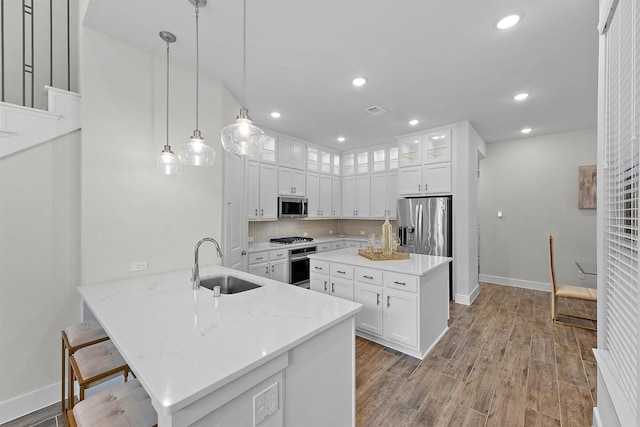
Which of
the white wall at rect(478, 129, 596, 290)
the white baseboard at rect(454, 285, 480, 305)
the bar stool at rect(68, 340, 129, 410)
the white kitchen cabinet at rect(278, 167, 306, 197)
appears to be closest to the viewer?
the bar stool at rect(68, 340, 129, 410)

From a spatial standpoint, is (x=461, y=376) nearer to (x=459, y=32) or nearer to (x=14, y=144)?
(x=459, y=32)

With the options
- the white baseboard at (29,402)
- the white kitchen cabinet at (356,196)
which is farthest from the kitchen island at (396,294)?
the white kitchen cabinet at (356,196)

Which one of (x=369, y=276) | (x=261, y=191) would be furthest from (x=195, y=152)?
(x=261, y=191)

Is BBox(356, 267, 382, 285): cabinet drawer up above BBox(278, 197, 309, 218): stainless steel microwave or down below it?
below

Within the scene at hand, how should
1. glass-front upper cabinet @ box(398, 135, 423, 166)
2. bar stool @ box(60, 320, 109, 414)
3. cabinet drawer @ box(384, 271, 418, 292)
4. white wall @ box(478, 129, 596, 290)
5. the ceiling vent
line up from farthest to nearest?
glass-front upper cabinet @ box(398, 135, 423, 166), white wall @ box(478, 129, 596, 290), the ceiling vent, cabinet drawer @ box(384, 271, 418, 292), bar stool @ box(60, 320, 109, 414)

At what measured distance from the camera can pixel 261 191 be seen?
4266 mm

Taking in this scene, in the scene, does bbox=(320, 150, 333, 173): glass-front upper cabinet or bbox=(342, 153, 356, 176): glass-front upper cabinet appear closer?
bbox=(320, 150, 333, 173): glass-front upper cabinet

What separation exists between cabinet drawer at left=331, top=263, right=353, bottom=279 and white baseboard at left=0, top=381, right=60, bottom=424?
244 centimetres

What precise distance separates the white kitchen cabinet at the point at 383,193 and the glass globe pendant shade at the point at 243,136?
3.83 metres

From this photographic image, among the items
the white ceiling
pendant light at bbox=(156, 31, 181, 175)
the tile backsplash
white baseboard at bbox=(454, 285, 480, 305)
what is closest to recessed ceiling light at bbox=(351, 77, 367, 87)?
the white ceiling

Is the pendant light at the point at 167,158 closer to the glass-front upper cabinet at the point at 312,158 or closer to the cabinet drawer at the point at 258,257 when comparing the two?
the cabinet drawer at the point at 258,257

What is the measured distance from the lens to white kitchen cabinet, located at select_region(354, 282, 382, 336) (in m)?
2.69

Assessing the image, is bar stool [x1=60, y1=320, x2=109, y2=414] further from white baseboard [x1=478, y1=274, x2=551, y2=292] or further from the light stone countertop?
white baseboard [x1=478, y1=274, x2=551, y2=292]

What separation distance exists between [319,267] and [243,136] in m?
1.93
